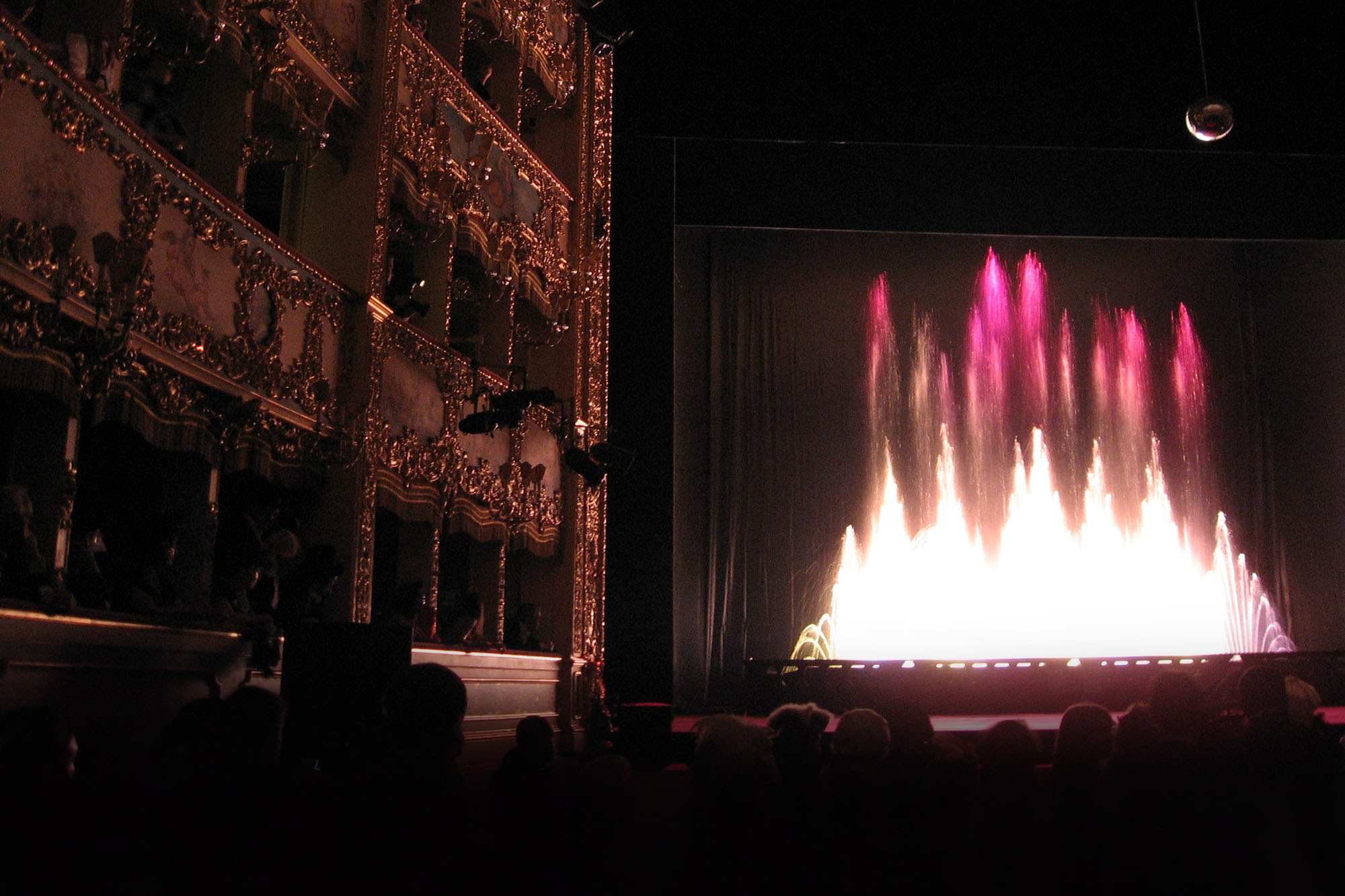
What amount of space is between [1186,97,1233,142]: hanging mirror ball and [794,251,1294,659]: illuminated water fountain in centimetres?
752

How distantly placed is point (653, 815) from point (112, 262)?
13.1 ft

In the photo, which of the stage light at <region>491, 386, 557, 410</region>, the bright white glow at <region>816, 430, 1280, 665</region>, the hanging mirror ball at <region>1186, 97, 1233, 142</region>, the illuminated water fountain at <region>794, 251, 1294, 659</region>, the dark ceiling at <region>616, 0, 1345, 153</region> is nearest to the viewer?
the stage light at <region>491, 386, 557, 410</region>

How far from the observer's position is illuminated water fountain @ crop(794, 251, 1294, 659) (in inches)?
671

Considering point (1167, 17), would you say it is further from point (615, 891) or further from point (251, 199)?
point (615, 891)

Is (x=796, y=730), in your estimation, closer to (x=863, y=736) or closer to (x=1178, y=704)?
(x=863, y=736)

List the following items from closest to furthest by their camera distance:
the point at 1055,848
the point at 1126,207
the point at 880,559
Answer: the point at 1055,848, the point at 1126,207, the point at 880,559

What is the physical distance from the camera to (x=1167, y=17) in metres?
11.1

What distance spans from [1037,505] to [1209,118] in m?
8.34

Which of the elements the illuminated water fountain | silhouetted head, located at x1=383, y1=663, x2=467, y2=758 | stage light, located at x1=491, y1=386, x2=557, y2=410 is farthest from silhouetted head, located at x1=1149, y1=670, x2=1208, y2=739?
the illuminated water fountain

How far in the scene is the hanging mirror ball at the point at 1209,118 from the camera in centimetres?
1026

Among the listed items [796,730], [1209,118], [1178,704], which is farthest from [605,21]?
[1178,704]

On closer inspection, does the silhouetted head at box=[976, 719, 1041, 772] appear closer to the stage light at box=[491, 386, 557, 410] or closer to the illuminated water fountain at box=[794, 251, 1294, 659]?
the stage light at box=[491, 386, 557, 410]

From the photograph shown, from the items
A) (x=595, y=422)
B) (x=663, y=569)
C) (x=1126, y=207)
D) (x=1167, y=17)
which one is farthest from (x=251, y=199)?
(x=1126, y=207)

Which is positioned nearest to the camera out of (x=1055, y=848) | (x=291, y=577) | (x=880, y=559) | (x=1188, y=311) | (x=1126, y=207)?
(x=1055, y=848)
